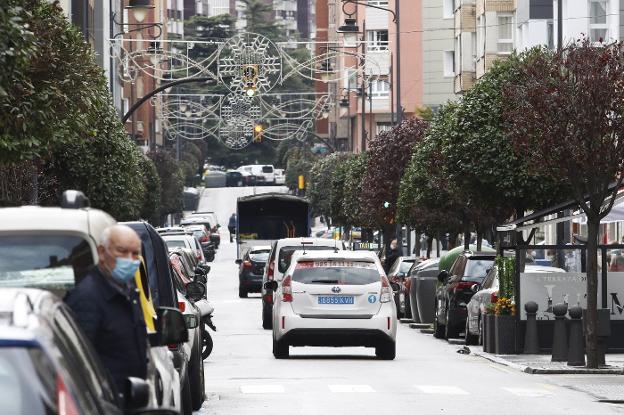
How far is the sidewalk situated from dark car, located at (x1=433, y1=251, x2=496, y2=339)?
257 centimetres

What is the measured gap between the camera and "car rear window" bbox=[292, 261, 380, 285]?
25.7 metres

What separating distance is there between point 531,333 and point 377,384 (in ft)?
24.3

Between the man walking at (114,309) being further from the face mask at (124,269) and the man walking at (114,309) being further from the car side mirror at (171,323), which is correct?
the car side mirror at (171,323)

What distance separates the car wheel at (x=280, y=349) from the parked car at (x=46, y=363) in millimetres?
18704

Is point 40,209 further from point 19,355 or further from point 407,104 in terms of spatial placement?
point 407,104

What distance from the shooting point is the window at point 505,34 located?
7800cm

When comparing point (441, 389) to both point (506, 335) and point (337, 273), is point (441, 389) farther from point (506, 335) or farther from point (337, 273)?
point (506, 335)

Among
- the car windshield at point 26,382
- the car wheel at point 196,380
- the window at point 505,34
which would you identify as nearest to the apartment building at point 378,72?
the window at point 505,34

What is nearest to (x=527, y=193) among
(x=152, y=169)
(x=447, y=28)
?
(x=152, y=169)

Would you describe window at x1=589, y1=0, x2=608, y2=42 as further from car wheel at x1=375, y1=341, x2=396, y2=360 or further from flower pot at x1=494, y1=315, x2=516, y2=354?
car wheel at x1=375, y1=341, x2=396, y2=360

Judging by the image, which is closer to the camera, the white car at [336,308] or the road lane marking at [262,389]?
the road lane marking at [262,389]

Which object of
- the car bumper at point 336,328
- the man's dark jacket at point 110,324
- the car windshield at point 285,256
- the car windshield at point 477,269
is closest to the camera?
the man's dark jacket at point 110,324

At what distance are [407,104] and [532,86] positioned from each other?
85705 mm

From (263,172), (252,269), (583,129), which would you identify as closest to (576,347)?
(583,129)
